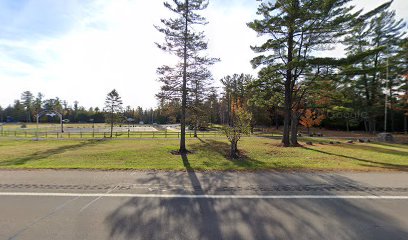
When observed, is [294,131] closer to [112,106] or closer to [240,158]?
[240,158]

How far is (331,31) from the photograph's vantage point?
17.0 m

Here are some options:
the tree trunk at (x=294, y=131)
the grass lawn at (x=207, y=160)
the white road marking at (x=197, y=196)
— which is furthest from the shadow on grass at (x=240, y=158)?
the tree trunk at (x=294, y=131)

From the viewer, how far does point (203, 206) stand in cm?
516

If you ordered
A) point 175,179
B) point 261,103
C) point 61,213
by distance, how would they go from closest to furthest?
point 61,213
point 175,179
point 261,103

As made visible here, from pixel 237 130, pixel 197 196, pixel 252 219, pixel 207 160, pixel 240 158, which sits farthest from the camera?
pixel 237 130

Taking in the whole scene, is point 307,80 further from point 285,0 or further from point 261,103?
point 285,0

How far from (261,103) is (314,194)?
1668 centimetres

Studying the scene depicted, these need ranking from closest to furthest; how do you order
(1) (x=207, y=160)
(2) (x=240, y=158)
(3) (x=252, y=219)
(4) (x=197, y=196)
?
(3) (x=252, y=219), (4) (x=197, y=196), (1) (x=207, y=160), (2) (x=240, y=158)

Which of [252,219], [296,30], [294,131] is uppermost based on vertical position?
[296,30]

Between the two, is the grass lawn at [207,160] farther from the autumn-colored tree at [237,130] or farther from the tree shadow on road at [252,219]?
the tree shadow on road at [252,219]

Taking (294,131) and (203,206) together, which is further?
(294,131)

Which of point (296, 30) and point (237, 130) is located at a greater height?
point (296, 30)

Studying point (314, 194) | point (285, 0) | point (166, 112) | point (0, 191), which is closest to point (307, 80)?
point (285, 0)

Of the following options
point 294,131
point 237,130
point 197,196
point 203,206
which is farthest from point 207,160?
point 294,131
